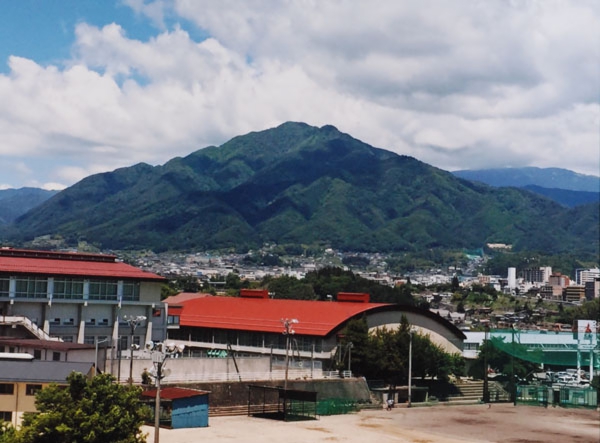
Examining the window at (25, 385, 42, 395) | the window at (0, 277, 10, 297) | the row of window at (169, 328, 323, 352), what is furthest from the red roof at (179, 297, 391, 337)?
the window at (25, 385, 42, 395)

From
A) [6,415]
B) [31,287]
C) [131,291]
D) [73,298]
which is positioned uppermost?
[131,291]

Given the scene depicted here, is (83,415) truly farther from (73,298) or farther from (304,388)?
(73,298)

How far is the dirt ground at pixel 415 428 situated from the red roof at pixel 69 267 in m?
23.4

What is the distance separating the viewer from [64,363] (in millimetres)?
50125

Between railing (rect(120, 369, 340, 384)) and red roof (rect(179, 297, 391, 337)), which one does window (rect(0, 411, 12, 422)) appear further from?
red roof (rect(179, 297, 391, 337))

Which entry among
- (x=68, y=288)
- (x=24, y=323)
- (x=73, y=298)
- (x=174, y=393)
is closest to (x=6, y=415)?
(x=174, y=393)

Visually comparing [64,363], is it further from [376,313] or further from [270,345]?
[376,313]

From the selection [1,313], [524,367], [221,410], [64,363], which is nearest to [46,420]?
[64,363]

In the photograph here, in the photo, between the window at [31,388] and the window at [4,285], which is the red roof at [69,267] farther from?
the window at [31,388]

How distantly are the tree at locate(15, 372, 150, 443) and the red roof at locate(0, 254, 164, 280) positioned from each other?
40.0m

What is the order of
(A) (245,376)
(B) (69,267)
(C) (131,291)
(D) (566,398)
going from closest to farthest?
(A) (245,376), (B) (69,267), (C) (131,291), (D) (566,398)

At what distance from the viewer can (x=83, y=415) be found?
118 feet

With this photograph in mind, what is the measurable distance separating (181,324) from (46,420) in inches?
2545

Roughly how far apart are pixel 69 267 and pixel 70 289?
2.87 m
